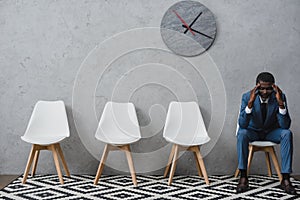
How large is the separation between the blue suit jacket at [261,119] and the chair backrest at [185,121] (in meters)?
0.47

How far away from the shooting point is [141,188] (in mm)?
4008

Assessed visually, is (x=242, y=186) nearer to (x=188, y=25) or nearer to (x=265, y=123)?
(x=265, y=123)

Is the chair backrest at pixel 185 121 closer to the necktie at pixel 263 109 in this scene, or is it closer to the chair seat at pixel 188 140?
the chair seat at pixel 188 140

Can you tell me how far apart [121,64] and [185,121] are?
857mm

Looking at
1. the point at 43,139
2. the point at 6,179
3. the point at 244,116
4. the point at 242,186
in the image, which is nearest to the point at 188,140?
the point at 244,116

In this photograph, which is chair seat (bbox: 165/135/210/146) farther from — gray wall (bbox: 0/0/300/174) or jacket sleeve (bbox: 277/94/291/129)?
jacket sleeve (bbox: 277/94/291/129)

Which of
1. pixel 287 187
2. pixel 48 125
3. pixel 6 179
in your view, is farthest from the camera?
pixel 48 125

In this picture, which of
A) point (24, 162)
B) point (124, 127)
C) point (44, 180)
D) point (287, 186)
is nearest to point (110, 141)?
point (124, 127)

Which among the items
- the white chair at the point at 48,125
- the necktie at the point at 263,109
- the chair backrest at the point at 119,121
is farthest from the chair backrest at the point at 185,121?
the white chair at the point at 48,125

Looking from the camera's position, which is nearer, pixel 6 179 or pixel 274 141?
pixel 274 141

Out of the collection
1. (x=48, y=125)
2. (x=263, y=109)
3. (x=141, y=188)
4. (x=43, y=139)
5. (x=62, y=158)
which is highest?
(x=263, y=109)

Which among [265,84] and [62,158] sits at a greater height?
[265,84]

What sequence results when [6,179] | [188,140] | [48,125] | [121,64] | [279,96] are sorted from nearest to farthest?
1. [279,96]
2. [188,140]
3. [6,179]
4. [48,125]
5. [121,64]

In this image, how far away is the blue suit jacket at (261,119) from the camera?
162 inches
